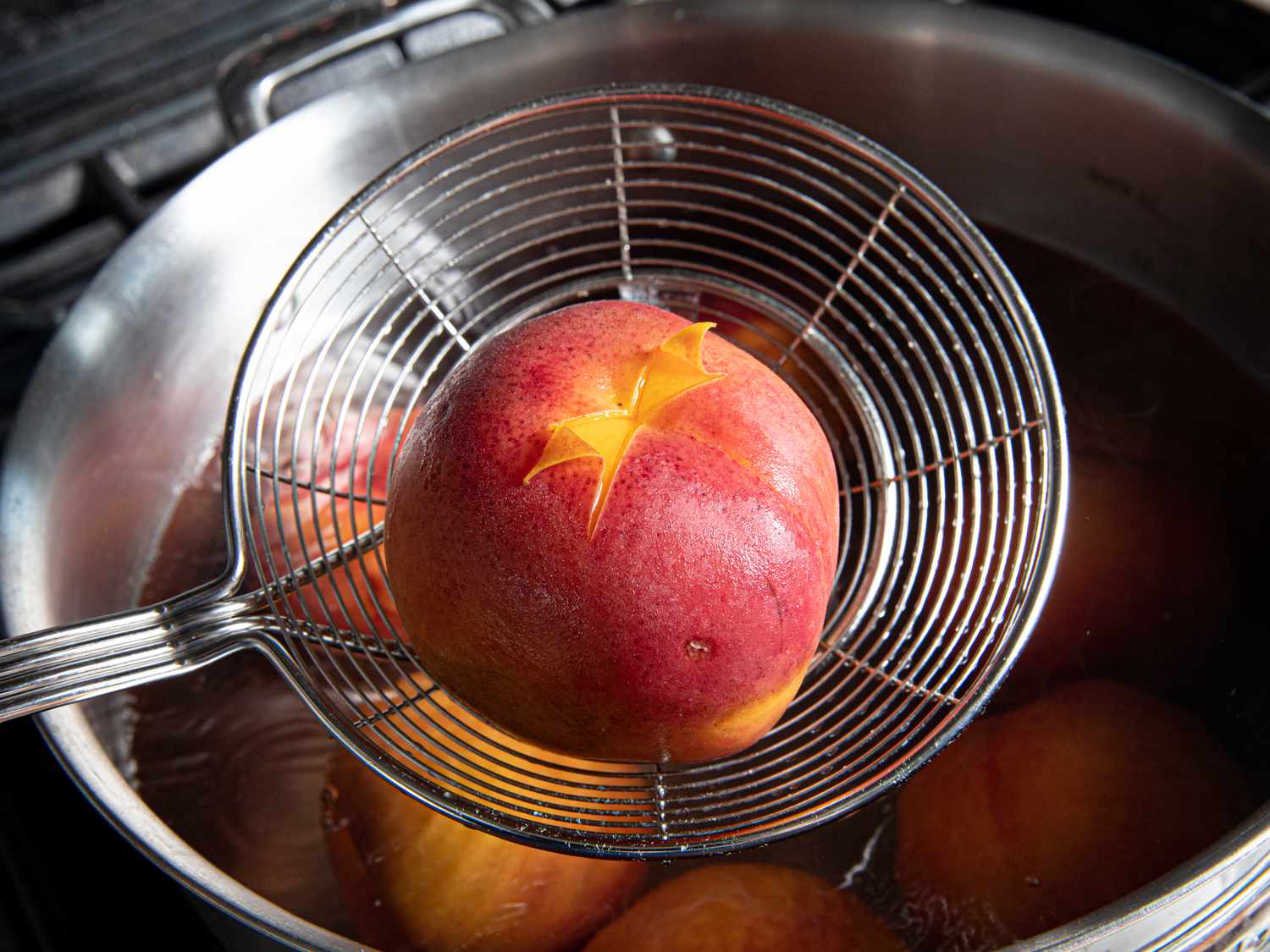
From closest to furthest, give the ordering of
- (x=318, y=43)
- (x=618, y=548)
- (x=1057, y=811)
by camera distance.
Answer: (x=618, y=548) < (x=1057, y=811) < (x=318, y=43)

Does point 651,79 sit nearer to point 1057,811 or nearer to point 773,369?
point 773,369

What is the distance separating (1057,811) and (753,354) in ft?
1.04

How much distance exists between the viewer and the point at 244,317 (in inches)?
32.0

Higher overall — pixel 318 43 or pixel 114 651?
pixel 318 43

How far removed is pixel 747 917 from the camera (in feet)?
1.86

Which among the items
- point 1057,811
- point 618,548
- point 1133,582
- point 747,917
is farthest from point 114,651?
point 1133,582

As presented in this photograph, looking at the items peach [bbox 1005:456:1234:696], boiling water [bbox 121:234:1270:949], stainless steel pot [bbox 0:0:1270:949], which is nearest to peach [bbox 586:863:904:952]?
boiling water [bbox 121:234:1270:949]

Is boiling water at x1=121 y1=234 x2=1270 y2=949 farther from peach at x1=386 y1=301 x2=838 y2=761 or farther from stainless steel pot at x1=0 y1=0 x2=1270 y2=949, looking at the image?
peach at x1=386 y1=301 x2=838 y2=761

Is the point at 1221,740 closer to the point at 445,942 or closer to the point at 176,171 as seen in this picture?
the point at 445,942

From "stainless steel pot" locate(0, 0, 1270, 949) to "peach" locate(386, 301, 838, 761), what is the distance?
294mm

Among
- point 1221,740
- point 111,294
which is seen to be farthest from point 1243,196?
point 111,294

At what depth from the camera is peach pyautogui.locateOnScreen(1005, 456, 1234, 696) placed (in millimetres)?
661

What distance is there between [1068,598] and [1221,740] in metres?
0.12

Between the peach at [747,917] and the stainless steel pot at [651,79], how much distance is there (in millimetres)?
364
